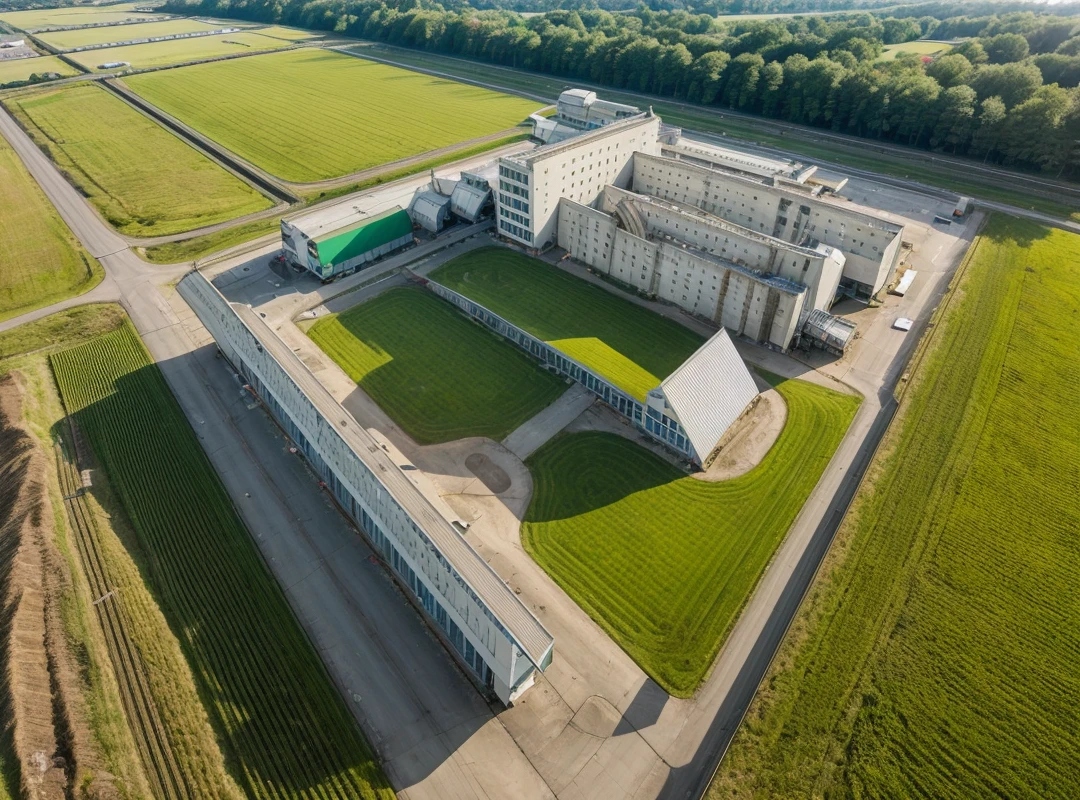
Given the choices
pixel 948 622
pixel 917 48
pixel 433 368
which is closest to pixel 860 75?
pixel 917 48

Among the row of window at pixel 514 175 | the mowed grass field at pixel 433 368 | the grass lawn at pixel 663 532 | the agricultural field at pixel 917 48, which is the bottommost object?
the grass lawn at pixel 663 532

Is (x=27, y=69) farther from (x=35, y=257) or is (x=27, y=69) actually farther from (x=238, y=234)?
(x=238, y=234)

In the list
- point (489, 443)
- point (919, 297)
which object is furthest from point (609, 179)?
point (489, 443)

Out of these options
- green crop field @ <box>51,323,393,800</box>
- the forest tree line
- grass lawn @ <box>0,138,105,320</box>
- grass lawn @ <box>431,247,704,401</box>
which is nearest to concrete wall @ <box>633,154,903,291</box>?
grass lawn @ <box>431,247,704,401</box>

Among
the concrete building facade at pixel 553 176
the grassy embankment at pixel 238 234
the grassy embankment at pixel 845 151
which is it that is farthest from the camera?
the grassy embankment at pixel 845 151

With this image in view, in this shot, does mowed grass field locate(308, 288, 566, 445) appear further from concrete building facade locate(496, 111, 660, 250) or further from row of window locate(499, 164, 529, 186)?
row of window locate(499, 164, 529, 186)

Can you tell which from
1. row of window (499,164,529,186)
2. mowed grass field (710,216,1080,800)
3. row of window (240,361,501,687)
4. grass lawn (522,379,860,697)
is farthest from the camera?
row of window (499,164,529,186)

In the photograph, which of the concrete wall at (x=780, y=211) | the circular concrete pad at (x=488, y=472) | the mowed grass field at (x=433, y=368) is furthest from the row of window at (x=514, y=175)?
the circular concrete pad at (x=488, y=472)

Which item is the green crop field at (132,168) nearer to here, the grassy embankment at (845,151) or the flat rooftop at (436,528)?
the flat rooftop at (436,528)
